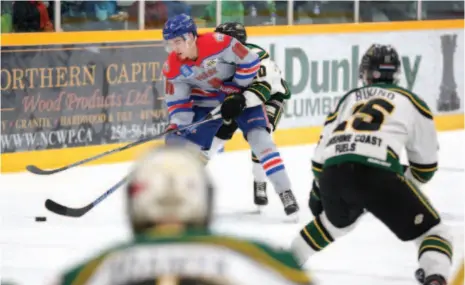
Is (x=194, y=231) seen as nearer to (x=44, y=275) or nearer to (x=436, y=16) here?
(x=44, y=275)

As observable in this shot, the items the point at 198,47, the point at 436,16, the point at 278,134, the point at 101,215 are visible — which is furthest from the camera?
the point at 436,16

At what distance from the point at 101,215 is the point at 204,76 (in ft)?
3.18

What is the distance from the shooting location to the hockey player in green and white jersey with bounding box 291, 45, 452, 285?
4086mm

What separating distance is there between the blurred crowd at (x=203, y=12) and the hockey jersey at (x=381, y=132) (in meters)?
4.21

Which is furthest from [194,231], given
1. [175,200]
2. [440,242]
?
[440,242]

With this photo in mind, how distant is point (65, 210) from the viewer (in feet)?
21.0

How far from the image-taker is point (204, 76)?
6.20 meters

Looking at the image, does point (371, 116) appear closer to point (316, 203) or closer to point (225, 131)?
point (316, 203)

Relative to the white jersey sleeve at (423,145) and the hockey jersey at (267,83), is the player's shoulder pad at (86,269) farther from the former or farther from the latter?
the hockey jersey at (267,83)

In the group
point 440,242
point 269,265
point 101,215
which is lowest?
point 101,215

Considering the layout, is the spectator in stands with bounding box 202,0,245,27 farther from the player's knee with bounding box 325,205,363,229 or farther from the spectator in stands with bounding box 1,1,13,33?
the player's knee with bounding box 325,205,363,229

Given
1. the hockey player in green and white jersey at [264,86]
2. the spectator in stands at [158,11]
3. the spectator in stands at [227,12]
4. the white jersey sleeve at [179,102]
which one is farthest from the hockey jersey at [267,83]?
the spectator in stands at [227,12]

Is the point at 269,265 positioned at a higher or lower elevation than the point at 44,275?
higher

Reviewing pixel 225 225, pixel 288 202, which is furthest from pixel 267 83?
pixel 225 225
